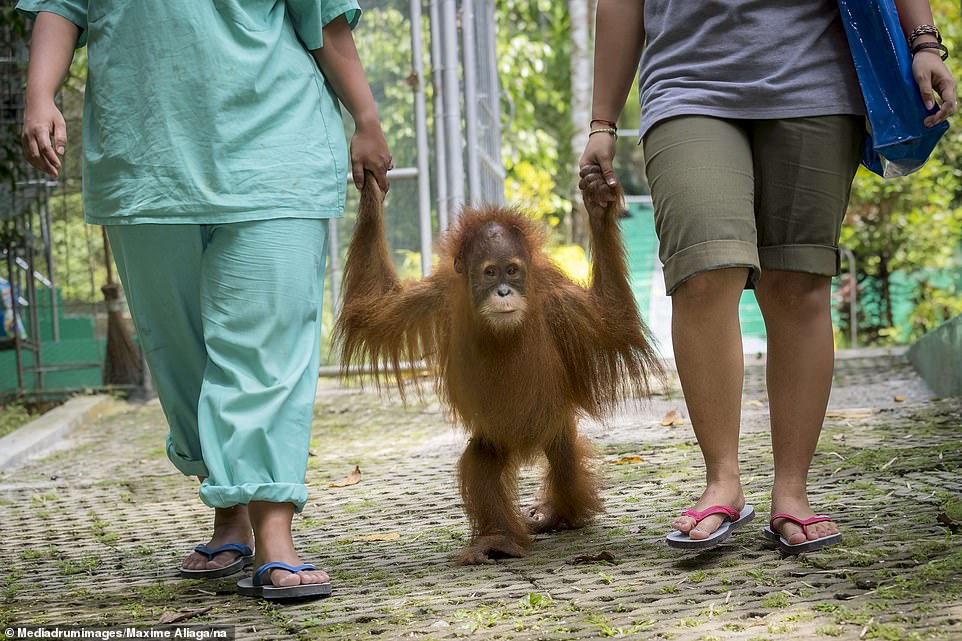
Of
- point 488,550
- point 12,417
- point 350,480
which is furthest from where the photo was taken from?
point 12,417

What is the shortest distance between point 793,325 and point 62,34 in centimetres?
190

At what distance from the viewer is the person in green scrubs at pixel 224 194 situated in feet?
8.84

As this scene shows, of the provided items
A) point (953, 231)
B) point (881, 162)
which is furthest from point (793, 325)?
point (953, 231)

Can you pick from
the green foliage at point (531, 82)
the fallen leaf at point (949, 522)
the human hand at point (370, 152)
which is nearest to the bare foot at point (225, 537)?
the human hand at point (370, 152)

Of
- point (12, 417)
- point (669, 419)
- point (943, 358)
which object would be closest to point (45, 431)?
point (12, 417)

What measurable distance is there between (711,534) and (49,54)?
190cm

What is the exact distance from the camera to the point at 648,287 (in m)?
15.8

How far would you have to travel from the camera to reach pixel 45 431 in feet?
21.2

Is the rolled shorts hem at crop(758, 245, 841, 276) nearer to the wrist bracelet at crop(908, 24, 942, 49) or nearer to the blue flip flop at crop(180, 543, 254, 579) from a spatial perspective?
the wrist bracelet at crop(908, 24, 942, 49)

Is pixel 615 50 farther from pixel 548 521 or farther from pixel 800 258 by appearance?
pixel 548 521

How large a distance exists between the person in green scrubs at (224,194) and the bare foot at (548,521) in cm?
93

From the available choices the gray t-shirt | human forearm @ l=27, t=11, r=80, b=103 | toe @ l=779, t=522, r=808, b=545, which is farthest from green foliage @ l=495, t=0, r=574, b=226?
toe @ l=779, t=522, r=808, b=545

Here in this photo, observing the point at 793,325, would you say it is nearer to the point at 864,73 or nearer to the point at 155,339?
the point at 864,73

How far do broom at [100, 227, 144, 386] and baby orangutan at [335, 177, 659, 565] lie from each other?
5.45m
